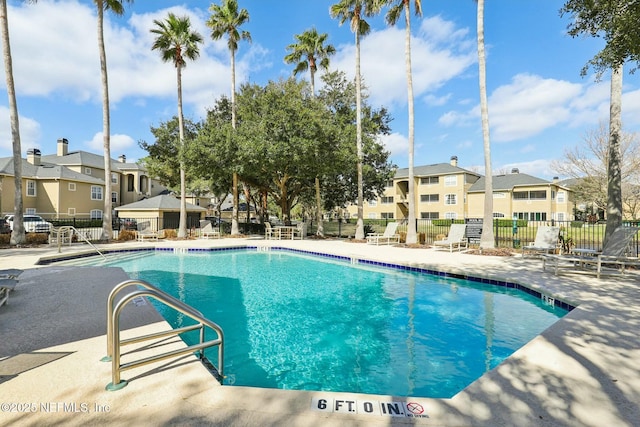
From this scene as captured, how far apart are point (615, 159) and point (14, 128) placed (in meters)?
24.2

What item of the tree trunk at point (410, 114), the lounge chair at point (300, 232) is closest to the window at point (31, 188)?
the lounge chair at point (300, 232)

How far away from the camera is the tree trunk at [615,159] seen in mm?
9531

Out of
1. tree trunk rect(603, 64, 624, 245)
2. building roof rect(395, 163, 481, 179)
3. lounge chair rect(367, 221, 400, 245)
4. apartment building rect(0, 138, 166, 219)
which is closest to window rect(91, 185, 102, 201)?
apartment building rect(0, 138, 166, 219)

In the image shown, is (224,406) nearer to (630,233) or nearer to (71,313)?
(71,313)

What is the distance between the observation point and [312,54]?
22609mm

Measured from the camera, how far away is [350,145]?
1923 centimetres

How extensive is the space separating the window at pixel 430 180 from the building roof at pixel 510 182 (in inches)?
173

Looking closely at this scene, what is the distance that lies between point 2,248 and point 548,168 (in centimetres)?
3751

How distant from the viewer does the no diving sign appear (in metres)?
2.40

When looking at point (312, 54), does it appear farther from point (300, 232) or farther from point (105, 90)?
point (105, 90)

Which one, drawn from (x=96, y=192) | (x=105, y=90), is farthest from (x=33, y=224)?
(x=105, y=90)

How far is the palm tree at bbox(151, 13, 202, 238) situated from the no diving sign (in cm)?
1911

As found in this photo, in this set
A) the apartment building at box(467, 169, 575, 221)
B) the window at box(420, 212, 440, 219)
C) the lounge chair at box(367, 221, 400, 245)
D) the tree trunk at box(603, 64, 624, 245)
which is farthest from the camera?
the window at box(420, 212, 440, 219)

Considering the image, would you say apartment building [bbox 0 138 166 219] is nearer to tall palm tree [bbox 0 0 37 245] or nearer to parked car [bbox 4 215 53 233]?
parked car [bbox 4 215 53 233]
